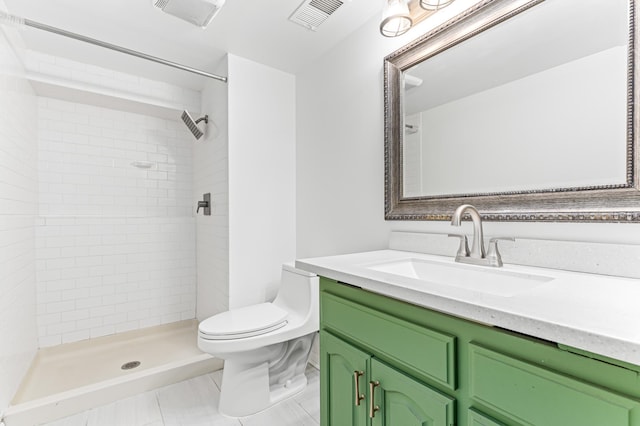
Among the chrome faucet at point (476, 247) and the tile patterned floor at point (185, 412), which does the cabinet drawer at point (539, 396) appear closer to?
the chrome faucet at point (476, 247)

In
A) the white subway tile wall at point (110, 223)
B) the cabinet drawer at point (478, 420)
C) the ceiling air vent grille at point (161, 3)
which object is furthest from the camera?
the white subway tile wall at point (110, 223)

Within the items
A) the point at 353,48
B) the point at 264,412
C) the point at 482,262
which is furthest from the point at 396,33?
the point at 264,412

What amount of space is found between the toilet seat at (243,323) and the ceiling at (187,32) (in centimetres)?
173

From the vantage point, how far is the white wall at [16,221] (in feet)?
5.14

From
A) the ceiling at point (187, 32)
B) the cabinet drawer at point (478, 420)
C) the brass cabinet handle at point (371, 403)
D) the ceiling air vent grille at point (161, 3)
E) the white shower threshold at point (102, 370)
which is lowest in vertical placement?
the white shower threshold at point (102, 370)

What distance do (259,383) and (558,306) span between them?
1.58 meters

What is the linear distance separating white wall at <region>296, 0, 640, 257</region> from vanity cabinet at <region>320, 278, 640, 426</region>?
2.10 ft

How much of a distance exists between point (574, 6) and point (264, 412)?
7.40 feet

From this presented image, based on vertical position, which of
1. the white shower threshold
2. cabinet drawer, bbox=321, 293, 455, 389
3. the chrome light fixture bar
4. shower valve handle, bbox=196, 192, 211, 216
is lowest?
the white shower threshold

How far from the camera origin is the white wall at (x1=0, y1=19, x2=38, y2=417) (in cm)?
157

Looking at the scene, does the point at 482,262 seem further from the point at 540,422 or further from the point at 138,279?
the point at 138,279

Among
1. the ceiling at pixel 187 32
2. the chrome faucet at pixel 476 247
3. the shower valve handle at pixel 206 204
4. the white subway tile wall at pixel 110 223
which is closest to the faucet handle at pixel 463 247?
the chrome faucet at pixel 476 247

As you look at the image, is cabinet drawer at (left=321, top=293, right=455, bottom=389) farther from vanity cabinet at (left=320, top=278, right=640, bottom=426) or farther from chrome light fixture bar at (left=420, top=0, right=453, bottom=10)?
chrome light fixture bar at (left=420, top=0, right=453, bottom=10)

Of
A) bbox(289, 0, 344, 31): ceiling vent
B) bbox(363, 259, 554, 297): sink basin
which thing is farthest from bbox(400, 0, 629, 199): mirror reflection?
bbox(289, 0, 344, 31): ceiling vent
